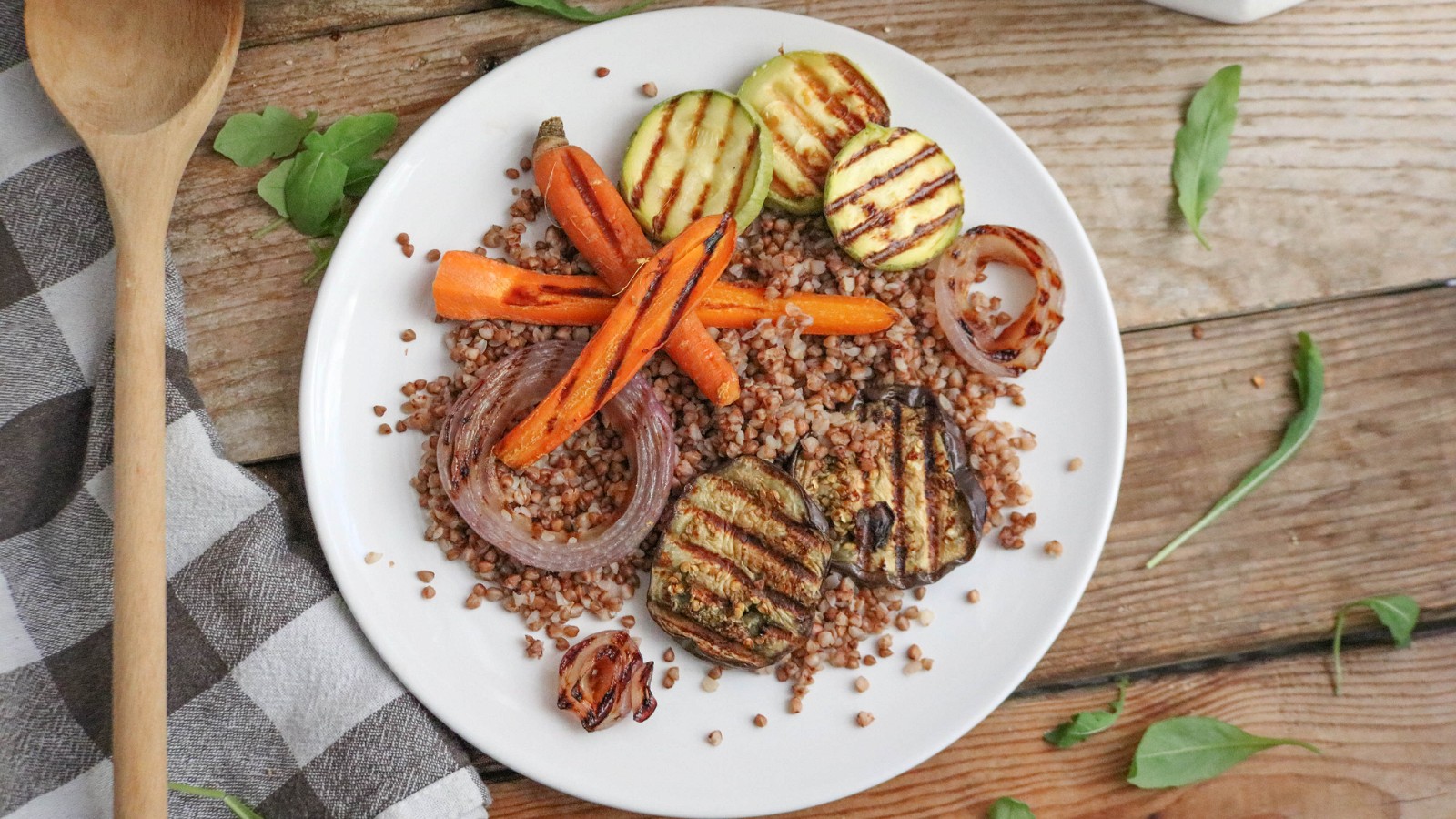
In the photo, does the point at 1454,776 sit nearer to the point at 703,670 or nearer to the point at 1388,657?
the point at 1388,657

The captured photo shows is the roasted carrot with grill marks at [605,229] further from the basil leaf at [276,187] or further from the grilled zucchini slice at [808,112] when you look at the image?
the basil leaf at [276,187]

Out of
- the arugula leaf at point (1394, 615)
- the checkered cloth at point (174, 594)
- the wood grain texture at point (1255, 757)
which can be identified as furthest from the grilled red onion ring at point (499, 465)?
the arugula leaf at point (1394, 615)

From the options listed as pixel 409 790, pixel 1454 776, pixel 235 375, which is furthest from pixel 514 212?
pixel 1454 776

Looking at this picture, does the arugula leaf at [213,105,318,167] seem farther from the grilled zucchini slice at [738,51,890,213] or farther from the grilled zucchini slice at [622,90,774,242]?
the grilled zucchini slice at [738,51,890,213]

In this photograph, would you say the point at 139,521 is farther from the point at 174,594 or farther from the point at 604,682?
the point at 604,682

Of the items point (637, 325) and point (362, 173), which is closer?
point (637, 325)

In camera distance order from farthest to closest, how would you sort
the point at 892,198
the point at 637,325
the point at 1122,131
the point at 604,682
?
the point at 1122,131, the point at 892,198, the point at 604,682, the point at 637,325

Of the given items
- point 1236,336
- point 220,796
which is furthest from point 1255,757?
point 220,796
